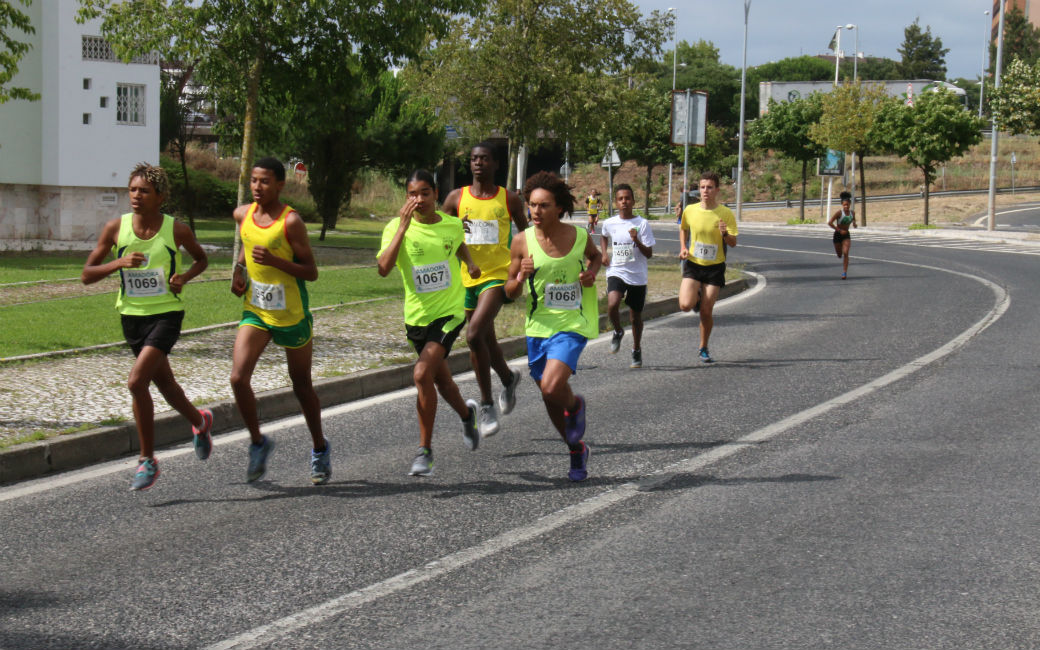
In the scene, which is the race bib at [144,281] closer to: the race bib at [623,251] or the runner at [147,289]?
the runner at [147,289]

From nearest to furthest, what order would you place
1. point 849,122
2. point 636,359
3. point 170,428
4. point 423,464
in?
1. point 423,464
2. point 170,428
3. point 636,359
4. point 849,122

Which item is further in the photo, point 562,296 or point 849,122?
point 849,122

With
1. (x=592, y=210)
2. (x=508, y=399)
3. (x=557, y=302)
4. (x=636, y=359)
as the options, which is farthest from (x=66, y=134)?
(x=557, y=302)

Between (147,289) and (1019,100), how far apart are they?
1385 inches

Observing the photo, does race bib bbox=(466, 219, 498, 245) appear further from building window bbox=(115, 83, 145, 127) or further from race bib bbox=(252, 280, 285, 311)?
building window bbox=(115, 83, 145, 127)

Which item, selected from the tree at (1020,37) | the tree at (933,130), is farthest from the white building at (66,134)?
the tree at (1020,37)

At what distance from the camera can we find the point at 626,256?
11.9 meters

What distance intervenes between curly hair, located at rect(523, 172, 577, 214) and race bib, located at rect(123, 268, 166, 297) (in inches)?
83.8

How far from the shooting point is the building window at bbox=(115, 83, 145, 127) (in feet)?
108

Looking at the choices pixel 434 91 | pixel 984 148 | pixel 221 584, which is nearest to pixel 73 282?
pixel 434 91

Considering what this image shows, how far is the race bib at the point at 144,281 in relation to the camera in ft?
21.7

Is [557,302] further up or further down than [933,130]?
further down

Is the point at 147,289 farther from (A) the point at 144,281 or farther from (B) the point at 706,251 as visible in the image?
(B) the point at 706,251

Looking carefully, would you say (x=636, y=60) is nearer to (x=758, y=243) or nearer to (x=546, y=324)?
(x=758, y=243)
